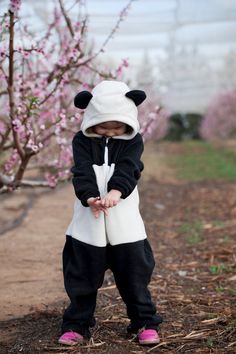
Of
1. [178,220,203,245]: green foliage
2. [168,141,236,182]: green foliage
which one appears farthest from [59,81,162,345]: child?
[168,141,236,182]: green foliage

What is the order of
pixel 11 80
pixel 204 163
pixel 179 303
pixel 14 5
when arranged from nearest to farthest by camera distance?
1. pixel 14 5
2. pixel 179 303
3. pixel 11 80
4. pixel 204 163

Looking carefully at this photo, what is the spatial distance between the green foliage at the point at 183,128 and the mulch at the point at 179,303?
46.8 ft

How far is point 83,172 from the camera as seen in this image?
112 inches

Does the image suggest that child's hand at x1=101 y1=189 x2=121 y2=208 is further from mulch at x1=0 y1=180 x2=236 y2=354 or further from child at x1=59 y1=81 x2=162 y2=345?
mulch at x1=0 y1=180 x2=236 y2=354

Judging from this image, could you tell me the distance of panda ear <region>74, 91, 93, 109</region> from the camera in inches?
115

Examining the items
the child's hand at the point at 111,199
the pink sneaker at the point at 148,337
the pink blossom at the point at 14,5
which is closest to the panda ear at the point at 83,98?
the child's hand at the point at 111,199

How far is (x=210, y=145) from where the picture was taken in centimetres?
1883

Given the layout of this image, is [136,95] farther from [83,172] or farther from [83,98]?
[83,172]

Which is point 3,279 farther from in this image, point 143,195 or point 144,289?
point 143,195

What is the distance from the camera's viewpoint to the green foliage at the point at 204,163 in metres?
11.1

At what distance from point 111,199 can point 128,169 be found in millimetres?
188

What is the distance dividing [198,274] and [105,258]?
178 cm

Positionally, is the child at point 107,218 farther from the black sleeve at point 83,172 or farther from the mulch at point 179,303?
the mulch at point 179,303

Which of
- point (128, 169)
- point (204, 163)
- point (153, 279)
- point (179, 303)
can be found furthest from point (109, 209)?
point (204, 163)
